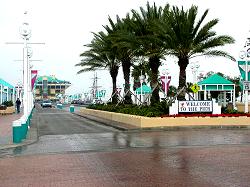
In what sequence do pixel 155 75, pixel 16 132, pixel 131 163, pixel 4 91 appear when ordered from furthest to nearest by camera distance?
pixel 4 91 → pixel 155 75 → pixel 16 132 → pixel 131 163

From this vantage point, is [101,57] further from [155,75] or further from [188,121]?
[188,121]

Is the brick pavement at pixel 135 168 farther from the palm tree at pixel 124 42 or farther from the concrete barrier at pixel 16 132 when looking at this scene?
the palm tree at pixel 124 42

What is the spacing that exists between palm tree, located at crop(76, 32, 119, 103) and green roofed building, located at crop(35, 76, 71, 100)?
12989 centimetres

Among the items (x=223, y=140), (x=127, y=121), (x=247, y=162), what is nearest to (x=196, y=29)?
(x=127, y=121)

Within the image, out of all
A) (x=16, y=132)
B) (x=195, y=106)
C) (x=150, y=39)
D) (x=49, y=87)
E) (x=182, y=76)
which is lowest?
(x=16, y=132)

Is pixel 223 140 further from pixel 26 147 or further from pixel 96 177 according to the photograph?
pixel 96 177

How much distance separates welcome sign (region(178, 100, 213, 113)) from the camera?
24.9 meters

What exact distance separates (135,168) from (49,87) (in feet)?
561

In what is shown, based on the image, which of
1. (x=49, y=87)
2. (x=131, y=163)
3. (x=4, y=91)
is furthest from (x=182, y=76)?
(x=49, y=87)

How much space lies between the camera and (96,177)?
9391mm

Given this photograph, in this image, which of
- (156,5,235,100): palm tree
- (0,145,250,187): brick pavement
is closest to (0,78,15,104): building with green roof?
(156,5,235,100): palm tree

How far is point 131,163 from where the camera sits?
11320mm

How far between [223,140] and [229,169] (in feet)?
23.0

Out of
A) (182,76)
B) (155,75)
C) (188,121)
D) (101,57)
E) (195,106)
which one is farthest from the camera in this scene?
(101,57)
